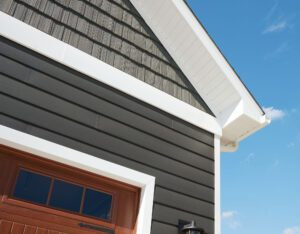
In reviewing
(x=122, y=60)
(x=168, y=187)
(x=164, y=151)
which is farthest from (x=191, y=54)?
(x=168, y=187)

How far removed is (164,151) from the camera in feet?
10.4

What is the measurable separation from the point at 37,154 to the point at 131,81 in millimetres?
1251

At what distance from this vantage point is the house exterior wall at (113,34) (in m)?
2.87

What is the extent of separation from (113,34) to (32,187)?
1.80 meters

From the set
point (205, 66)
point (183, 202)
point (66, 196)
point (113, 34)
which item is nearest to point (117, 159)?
point (66, 196)

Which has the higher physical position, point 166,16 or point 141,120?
point 166,16

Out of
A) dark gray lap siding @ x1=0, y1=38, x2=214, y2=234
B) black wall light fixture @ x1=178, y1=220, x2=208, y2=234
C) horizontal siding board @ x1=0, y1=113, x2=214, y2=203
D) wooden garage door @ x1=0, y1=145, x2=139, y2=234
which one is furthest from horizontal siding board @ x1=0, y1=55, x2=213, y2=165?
black wall light fixture @ x1=178, y1=220, x2=208, y2=234

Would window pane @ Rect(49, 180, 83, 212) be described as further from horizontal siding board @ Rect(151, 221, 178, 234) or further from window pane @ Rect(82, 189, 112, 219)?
horizontal siding board @ Rect(151, 221, 178, 234)

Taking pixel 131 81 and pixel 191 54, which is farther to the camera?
pixel 191 54

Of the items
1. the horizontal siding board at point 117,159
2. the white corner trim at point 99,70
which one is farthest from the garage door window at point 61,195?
the white corner trim at point 99,70

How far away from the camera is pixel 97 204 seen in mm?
2621

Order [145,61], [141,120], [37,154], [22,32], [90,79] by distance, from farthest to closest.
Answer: [145,61] → [141,120] → [90,79] → [22,32] → [37,154]

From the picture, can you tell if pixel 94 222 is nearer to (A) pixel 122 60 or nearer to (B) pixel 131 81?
(B) pixel 131 81

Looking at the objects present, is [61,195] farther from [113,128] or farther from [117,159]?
[113,128]
